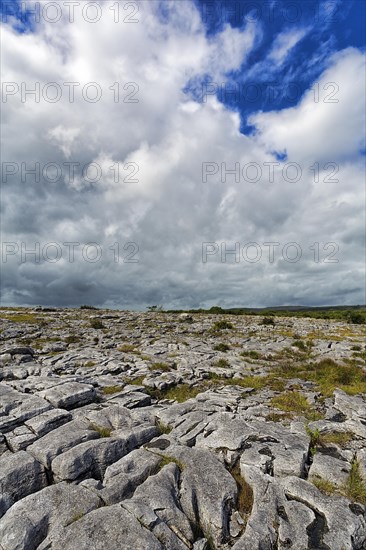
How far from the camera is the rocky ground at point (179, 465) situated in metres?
8.70

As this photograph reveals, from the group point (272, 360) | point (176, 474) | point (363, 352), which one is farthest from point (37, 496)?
point (363, 352)

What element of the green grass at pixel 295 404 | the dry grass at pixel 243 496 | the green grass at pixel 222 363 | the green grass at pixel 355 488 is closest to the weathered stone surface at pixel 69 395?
the dry grass at pixel 243 496

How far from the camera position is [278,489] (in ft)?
34.5

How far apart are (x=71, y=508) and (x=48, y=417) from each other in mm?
6795

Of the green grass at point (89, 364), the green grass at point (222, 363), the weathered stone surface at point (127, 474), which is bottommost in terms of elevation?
the weathered stone surface at point (127, 474)

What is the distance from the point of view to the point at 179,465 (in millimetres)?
11781

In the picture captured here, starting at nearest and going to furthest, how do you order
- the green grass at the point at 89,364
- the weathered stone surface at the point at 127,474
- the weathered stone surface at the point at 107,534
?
Result: the weathered stone surface at the point at 107,534
the weathered stone surface at the point at 127,474
the green grass at the point at 89,364

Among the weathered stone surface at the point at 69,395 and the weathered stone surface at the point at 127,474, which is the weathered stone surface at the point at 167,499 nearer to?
the weathered stone surface at the point at 127,474

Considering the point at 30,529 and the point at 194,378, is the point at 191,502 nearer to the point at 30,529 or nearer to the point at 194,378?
the point at 30,529

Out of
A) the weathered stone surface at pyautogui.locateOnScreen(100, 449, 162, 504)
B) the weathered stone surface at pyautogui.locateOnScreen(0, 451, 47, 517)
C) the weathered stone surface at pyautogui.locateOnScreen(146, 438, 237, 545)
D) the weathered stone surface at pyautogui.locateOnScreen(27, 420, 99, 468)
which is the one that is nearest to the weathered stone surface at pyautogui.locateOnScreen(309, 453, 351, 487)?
the weathered stone surface at pyautogui.locateOnScreen(146, 438, 237, 545)

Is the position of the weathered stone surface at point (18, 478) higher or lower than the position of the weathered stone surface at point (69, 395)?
lower

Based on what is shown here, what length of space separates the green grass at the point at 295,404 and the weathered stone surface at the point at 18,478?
46.9 feet

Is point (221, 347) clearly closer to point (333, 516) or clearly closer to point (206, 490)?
point (206, 490)

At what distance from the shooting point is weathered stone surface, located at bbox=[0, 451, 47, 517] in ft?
33.0
